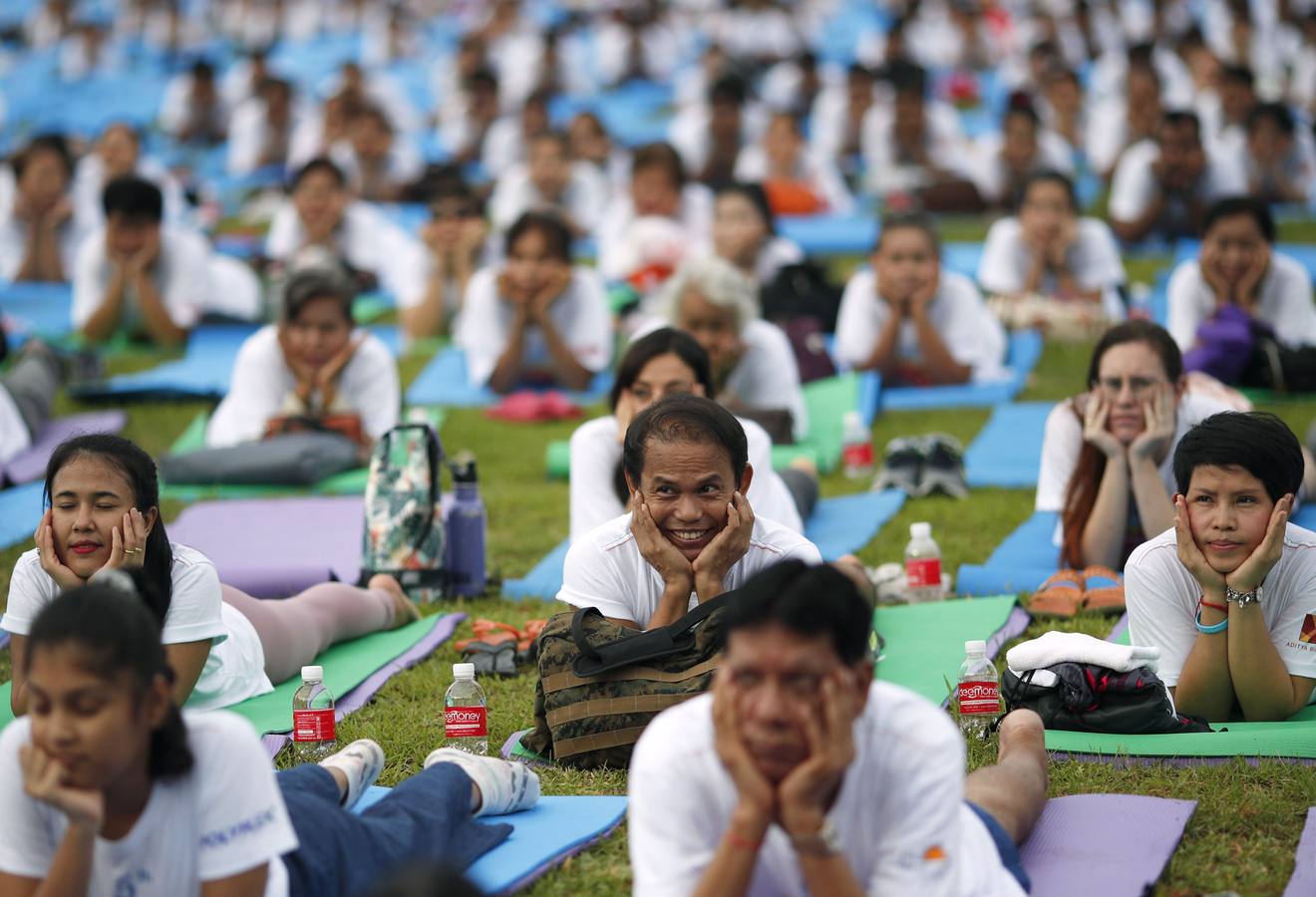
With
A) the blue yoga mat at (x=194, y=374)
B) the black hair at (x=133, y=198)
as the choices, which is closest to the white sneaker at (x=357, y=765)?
the blue yoga mat at (x=194, y=374)

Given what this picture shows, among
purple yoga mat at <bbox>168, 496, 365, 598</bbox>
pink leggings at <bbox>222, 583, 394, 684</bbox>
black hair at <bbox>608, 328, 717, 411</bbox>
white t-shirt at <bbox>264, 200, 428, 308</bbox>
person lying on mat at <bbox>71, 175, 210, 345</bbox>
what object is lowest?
pink leggings at <bbox>222, 583, 394, 684</bbox>

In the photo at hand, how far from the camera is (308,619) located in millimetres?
6555

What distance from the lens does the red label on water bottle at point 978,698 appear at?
18.1 feet

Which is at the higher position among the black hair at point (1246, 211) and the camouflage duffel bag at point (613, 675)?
the black hair at point (1246, 211)

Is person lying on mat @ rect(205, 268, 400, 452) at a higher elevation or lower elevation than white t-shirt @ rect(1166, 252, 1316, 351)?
lower

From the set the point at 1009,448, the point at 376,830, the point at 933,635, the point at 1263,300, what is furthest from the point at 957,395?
the point at 376,830

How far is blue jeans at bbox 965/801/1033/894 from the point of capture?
421 centimetres

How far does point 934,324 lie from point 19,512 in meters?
5.73

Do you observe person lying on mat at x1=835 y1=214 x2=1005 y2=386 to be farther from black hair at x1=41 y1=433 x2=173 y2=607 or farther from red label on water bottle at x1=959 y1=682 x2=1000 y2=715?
black hair at x1=41 y1=433 x2=173 y2=607

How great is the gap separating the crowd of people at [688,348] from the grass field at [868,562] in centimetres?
31

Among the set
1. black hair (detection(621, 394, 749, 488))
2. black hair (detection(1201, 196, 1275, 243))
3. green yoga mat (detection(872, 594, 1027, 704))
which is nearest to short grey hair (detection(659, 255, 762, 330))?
green yoga mat (detection(872, 594, 1027, 704))

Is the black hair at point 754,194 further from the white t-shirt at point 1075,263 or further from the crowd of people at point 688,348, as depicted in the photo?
the white t-shirt at point 1075,263

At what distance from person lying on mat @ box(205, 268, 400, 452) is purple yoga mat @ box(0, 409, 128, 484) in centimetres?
82

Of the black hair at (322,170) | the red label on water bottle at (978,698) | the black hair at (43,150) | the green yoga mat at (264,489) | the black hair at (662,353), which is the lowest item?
the red label on water bottle at (978,698)
